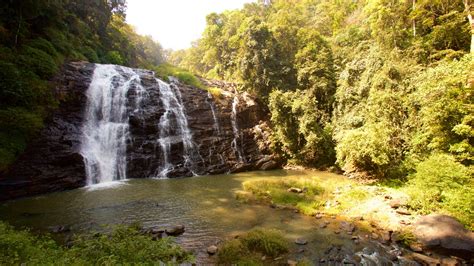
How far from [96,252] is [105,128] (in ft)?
49.8

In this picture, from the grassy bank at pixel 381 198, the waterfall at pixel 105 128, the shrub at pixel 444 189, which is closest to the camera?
the shrub at pixel 444 189

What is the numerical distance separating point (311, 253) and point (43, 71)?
18429mm

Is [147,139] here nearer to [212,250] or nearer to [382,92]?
[212,250]

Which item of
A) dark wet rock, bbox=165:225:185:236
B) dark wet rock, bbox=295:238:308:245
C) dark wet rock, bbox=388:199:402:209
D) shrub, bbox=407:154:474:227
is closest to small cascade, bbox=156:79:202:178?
dark wet rock, bbox=165:225:185:236

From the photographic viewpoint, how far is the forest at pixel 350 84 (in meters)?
11.9

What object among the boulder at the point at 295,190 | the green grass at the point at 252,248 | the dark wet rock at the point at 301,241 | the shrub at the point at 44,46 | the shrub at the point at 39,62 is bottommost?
the dark wet rock at the point at 301,241

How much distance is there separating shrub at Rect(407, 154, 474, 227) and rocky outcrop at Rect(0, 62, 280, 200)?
1280 cm

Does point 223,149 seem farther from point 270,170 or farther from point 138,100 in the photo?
point 138,100

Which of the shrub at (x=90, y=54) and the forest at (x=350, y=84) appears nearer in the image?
the forest at (x=350, y=84)

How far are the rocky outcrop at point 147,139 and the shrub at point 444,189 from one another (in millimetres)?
12803

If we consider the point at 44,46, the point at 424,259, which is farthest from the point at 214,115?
the point at 424,259

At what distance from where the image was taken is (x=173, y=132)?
21609 millimetres

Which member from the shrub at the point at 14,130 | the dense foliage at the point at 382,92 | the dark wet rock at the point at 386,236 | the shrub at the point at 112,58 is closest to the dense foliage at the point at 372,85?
the dense foliage at the point at 382,92

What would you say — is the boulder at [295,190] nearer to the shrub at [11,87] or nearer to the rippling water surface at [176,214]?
the rippling water surface at [176,214]
